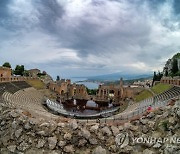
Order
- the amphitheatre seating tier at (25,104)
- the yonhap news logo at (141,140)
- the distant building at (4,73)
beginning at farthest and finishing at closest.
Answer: the distant building at (4,73) < the amphitheatre seating tier at (25,104) < the yonhap news logo at (141,140)

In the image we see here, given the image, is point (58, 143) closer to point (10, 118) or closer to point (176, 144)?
point (10, 118)

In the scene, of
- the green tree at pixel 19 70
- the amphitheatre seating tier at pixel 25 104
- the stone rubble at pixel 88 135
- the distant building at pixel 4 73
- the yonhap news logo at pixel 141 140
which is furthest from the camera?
the green tree at pixel 19 70

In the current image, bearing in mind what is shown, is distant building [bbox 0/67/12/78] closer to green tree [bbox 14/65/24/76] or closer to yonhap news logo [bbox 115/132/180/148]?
green tree [bbox 14/65/24/76]

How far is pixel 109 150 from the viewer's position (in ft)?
41.2

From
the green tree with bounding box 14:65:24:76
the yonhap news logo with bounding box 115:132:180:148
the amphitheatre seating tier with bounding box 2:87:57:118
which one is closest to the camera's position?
the yonhap news logo with bounding box 115:132:180:148

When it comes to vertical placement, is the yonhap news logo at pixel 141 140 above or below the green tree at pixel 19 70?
below

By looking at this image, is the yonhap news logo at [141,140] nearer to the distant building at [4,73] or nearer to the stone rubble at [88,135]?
the stone rubble at [88,135]

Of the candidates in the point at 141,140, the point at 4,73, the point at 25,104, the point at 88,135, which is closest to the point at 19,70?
the point at 4,73

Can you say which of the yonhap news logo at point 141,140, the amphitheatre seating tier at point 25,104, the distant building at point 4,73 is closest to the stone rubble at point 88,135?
the yonhap news logo at point 141,140

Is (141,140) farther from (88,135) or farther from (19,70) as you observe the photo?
(19,70)

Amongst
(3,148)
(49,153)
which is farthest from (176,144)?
(3,148)

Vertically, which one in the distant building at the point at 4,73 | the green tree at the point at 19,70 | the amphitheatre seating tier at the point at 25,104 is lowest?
the amphitheatre seating tier at the point at 25,104

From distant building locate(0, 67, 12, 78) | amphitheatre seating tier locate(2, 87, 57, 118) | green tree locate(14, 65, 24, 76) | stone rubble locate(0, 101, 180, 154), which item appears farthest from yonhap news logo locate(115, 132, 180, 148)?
green tree locate(14, 65, 24, 76)

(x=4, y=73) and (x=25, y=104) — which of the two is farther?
(x=4, y=73)
